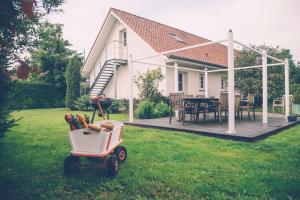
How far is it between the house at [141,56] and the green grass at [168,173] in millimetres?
9225

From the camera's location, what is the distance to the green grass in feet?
8.75

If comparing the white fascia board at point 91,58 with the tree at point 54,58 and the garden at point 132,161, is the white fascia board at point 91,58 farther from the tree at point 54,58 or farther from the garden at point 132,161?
the garden at point 132,161

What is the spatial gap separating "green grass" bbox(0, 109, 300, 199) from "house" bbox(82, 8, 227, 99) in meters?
9.22

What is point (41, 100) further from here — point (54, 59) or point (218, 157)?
point (218, 157)

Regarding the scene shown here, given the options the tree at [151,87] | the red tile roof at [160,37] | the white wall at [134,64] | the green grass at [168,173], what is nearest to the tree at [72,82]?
the white wall at [134,64]

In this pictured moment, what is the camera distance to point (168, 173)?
3.26 m

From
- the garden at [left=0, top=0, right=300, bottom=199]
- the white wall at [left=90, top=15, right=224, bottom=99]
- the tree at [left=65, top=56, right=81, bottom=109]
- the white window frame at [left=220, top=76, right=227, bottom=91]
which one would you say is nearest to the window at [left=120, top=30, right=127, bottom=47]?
the white wall at [left=90, top=15, right=224, bottom=99]

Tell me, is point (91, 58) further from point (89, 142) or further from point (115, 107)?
point (89, 142)

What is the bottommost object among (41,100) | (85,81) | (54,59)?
(41,100)

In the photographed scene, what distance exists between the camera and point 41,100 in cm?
2002

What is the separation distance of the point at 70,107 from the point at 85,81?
23.4ft

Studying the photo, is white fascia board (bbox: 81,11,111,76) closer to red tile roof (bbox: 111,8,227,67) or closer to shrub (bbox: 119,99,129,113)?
red tile roof (bbox: 111,8,227,67)

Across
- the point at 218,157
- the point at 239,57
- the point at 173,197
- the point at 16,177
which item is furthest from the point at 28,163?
the point at 239,57

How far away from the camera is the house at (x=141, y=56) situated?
14344mm
